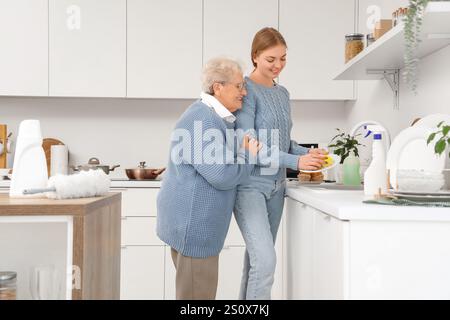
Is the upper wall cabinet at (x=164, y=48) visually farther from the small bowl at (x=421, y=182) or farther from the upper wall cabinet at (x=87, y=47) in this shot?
the small bowl at (x=421, y=182)

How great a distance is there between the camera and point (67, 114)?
12.9 feet

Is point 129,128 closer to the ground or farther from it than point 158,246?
farther from it

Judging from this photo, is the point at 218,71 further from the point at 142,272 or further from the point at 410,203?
the point at 142,272

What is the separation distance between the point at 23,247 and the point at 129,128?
2401mm

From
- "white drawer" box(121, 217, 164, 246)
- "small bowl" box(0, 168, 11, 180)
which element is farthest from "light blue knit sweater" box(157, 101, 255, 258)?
"small bowl" box(0, 168, 11, 180)

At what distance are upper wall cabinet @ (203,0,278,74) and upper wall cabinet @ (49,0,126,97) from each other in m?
0.57

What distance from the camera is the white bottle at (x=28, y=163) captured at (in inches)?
62.2

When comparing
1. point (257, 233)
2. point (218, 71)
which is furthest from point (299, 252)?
point (218, 71)

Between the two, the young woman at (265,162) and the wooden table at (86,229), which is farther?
the young woman at (265,162)

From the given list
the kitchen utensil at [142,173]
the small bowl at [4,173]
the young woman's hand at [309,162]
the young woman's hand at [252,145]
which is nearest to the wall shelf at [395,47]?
the young woman's hand at [309,162]

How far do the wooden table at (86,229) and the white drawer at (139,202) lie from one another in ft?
5.30

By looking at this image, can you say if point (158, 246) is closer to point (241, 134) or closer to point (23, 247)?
point (241, 134)
